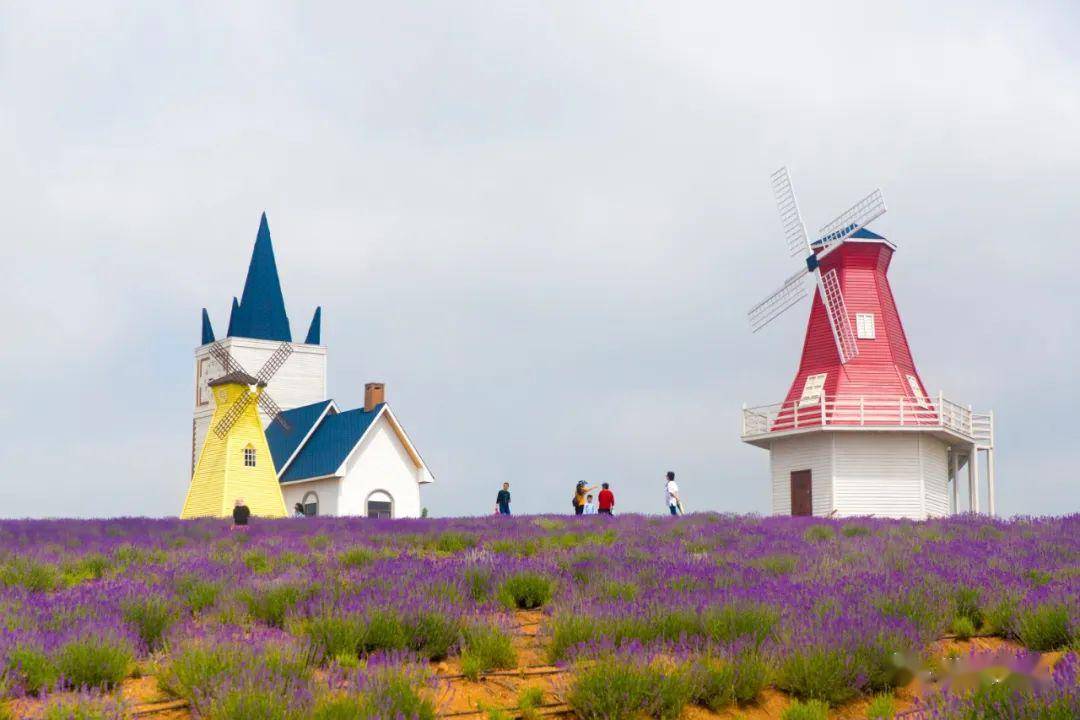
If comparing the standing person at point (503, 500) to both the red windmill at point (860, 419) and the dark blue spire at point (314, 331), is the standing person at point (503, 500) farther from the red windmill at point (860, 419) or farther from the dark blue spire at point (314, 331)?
the dark blue spire at point (314, 331)

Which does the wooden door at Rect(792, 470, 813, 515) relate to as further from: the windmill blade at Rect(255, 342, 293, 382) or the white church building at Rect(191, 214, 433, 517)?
the windmill blade at Rect(255, 342, 293, 382)

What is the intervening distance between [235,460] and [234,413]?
1549mm

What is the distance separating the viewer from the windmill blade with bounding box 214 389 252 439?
40938mm

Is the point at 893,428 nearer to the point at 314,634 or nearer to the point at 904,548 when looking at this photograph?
the point at 904,548

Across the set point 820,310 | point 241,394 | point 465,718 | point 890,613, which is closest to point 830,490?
point 820,310

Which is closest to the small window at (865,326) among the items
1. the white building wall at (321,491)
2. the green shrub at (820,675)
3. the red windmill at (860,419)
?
the red windmill at (860,419)

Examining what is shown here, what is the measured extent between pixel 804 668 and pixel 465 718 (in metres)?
2.32

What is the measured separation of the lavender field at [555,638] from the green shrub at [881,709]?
2cm

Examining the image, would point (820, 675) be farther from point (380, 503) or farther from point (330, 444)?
point (330, 444)

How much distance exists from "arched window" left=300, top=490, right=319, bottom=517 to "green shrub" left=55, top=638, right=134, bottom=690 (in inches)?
1753

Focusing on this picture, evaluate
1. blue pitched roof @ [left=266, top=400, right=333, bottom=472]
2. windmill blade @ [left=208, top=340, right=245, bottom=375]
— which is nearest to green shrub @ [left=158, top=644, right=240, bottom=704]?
windmill blade @ [left=208, top=340, right=245, bottom=375]

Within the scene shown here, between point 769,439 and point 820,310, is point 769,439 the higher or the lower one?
the lower one

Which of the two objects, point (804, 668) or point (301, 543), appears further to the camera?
point (301, 543)

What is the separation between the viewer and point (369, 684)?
23.8ft
